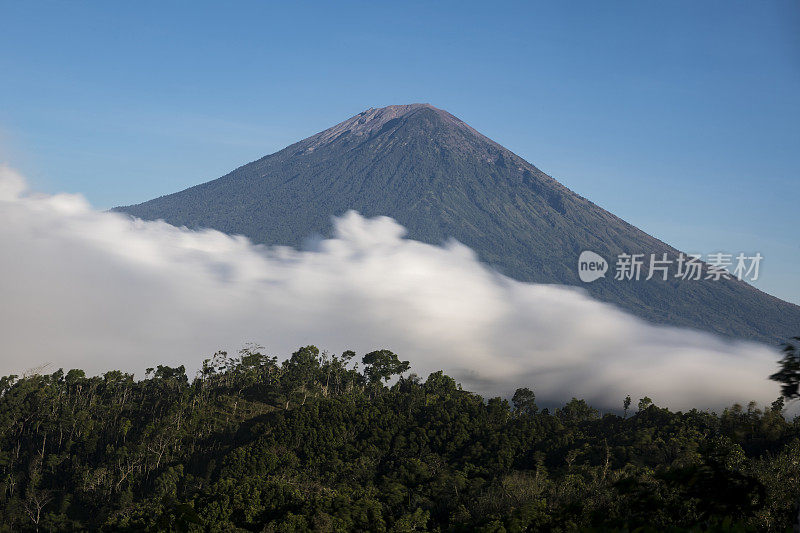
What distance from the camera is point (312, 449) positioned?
61.7 m

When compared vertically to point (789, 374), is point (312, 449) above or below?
below

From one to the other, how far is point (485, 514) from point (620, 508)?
14.5 m

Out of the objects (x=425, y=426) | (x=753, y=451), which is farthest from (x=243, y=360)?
(x=753, y=451)

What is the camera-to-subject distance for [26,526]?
5588 cm

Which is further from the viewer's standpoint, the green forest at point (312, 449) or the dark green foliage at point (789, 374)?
the green forest at point (312, 449)

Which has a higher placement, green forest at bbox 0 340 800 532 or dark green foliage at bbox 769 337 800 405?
dark green foliage at bbox 769 337 800 405

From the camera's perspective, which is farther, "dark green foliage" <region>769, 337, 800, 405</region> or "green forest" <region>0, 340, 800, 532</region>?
"green forest" <region>0, 340, 800, 532</region>

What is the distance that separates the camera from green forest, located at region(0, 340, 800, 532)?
1590 inches

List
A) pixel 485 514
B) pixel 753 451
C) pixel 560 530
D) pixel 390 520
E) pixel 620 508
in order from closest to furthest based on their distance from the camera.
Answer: pixel 620 508, pixel 560 530, pixel 485 514, pixel 390 520, pixel 753 451

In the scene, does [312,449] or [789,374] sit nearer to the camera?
[789,374]

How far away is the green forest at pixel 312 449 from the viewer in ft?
132

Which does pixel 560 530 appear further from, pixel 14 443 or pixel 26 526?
pixel 14 443

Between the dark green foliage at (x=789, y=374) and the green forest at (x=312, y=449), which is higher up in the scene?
the dark green foliage at (x=789, y=374)

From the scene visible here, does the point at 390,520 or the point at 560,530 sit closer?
the point at 560,530
